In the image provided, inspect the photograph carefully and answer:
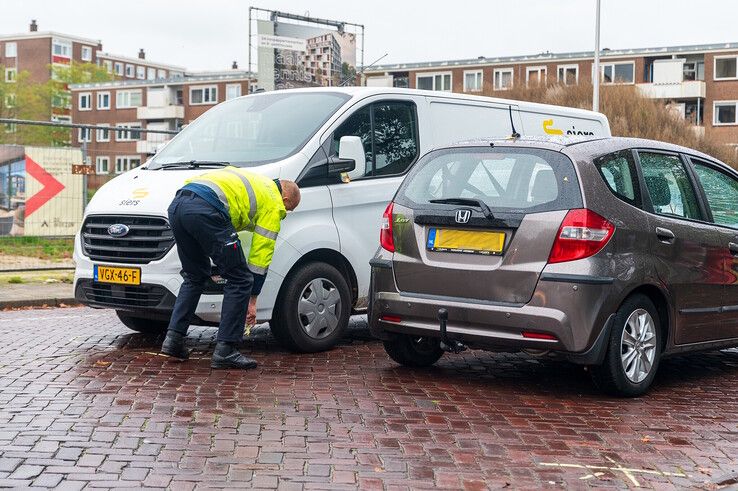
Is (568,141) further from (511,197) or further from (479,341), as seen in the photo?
(479,341)

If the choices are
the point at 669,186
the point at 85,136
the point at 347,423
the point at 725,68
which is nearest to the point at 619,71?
the point at 725,68

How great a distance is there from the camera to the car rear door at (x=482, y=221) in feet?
21.9

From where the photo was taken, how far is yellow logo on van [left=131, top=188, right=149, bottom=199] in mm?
8109

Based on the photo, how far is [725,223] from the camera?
7883 mm

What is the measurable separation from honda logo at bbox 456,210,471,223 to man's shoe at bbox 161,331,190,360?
228 cm

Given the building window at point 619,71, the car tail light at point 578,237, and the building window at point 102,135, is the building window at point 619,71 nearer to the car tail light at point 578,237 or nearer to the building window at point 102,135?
the building window at point 102,135

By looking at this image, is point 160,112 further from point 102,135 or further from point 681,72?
point 102,135

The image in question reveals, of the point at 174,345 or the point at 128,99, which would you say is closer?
the point at 174,345

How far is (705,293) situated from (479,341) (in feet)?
5.83

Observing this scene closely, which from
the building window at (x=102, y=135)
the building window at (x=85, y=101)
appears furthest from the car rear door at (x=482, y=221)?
the building window at (x=85, y=101)

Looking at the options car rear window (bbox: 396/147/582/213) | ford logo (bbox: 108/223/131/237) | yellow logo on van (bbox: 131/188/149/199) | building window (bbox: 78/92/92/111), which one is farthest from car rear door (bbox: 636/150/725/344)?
building window (bbox: 78/92/92/111)

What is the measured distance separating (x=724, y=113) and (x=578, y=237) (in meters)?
63.9

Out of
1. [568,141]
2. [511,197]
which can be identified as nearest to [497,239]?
[511,197]

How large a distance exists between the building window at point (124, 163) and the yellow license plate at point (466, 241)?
25.4 feet
